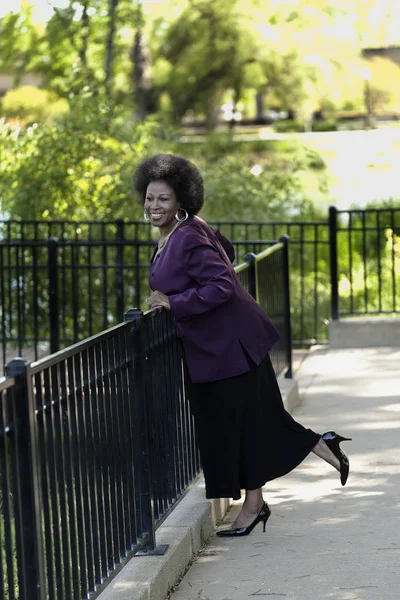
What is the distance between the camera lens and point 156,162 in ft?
17.2

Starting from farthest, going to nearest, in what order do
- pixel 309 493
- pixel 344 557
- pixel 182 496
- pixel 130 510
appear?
pixel 309 493
pixel 182 496
pixel 344 557
pixel 130 510

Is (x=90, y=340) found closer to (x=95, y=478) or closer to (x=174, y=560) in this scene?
(x=95, y=478)

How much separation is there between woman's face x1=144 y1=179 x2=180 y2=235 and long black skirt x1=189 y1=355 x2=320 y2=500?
0.73 meters

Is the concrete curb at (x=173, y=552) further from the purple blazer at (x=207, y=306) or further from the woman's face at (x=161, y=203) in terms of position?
the woman's face at (x=161, y=203)

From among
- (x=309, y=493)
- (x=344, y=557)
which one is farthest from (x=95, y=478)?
(x=309, y=493)

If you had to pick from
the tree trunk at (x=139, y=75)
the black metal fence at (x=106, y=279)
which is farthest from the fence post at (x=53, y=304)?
the tree trunk at (x=139, y=75)

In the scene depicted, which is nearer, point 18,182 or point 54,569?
point 54,569

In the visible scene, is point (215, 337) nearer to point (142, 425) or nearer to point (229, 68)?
point (142, 425)

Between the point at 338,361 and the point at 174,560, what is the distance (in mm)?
6179

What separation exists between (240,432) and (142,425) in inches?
30.4

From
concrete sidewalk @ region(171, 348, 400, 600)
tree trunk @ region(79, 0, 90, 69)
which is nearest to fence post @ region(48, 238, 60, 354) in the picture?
concrete sidewalk @ region(171, 348, 400, 600)

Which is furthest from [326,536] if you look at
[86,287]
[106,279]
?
[86,287]

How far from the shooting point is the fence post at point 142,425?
15.5ft

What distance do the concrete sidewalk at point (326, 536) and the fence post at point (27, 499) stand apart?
1.49 meters
